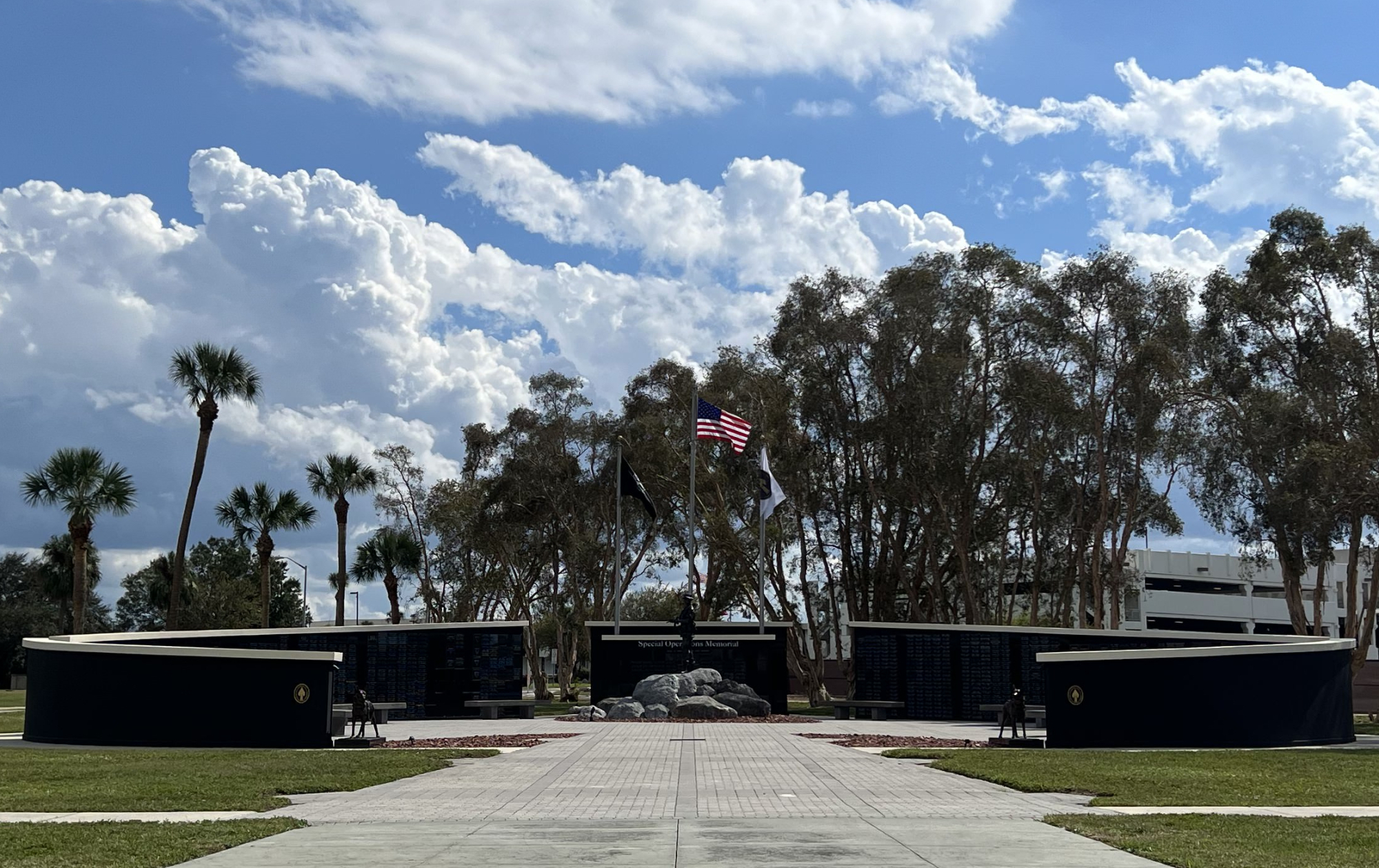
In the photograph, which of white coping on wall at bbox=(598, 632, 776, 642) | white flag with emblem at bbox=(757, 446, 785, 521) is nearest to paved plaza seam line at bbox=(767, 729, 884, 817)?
white coping on wall at bbox=(598, 632, 776, 642)

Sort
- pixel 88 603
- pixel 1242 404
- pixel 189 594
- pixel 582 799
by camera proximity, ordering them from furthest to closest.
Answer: pixel 88 603 → pixel 189 594 → pixel 1242 404 → pixel 582 799

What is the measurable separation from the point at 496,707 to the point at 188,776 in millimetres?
19462

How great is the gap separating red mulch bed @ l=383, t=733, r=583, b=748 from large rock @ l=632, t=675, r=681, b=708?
6.99 m

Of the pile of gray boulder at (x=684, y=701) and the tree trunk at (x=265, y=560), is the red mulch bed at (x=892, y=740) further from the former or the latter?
the tree trunk at (x=265, y=560)

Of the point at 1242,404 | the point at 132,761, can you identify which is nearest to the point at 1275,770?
the point at 132,761

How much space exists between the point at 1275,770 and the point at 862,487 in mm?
32985

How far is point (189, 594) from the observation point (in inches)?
2712

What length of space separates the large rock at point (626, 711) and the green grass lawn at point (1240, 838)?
20.8 metres

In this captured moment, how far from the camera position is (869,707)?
35062 millimetres

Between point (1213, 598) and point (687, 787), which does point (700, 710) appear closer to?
point (687, 787)

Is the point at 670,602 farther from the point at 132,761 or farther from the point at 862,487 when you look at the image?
the point at 132,761

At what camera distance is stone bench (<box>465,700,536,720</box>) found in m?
35.5

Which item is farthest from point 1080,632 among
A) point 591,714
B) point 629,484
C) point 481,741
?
point 481,741

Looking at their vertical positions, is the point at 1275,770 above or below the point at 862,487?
below
